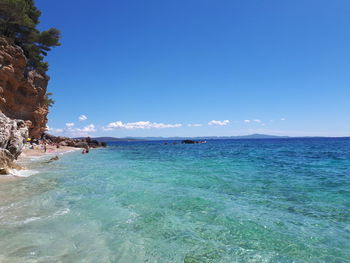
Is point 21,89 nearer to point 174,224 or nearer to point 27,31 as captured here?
point 27,31

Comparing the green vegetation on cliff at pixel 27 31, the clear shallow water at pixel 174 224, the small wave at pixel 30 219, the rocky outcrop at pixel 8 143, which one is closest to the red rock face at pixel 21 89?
the green vegetation on cliff at pixel 27 31

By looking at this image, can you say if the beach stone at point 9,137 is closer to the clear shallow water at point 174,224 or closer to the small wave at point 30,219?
the clear shallow water at point 174,224

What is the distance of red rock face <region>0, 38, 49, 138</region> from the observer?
85.4ft

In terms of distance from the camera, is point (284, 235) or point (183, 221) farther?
point (183, 221)

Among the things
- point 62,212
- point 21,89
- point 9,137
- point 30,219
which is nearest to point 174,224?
point 62,212

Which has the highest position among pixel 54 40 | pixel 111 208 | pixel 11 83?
pixel 54 40

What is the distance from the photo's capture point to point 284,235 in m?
5.32

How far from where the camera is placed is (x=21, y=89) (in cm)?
3209

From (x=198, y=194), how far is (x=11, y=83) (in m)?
30.1

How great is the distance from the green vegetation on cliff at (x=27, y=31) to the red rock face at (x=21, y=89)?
6.91 ft

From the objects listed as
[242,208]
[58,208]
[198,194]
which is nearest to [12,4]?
[58,208]

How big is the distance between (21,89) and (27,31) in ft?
26.5

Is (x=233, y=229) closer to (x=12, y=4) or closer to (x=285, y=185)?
(x=285, y=185)

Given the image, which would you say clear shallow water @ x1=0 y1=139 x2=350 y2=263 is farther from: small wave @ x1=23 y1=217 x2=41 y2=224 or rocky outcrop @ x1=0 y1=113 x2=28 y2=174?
rocky outcrop @ x1=0 y1=113 x2=28 y2=174
